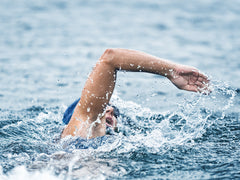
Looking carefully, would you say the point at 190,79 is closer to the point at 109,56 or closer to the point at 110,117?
the point at 109,56

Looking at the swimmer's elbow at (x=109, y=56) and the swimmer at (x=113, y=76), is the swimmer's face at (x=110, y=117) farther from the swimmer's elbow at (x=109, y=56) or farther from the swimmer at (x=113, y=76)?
the swimmer's elbow at (x=109, y=56)

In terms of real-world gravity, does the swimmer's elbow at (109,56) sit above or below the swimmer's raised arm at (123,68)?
above

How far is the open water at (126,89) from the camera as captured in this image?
14.9 feet

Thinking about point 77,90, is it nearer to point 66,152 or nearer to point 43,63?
point 43,63

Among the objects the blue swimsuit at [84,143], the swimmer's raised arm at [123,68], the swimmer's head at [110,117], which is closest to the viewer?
the swimmer's raised arm at [123,68]

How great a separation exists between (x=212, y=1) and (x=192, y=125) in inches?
737

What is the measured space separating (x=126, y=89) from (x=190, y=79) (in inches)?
202

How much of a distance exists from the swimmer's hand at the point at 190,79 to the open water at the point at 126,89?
1.17ft

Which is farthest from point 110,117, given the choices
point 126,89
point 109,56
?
point 126,89

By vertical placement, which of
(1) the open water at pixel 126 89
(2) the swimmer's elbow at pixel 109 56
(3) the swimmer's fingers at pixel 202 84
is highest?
(2) the swimmer's elbow at pixel 109 56

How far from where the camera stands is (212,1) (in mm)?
23469

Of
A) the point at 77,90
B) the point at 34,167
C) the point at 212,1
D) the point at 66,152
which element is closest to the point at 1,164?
the point at 34,167

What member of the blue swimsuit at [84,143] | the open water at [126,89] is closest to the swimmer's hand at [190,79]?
the open water at [126,89]

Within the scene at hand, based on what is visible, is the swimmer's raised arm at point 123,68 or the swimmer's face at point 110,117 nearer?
the swimmer's raised arm at point 123,68
